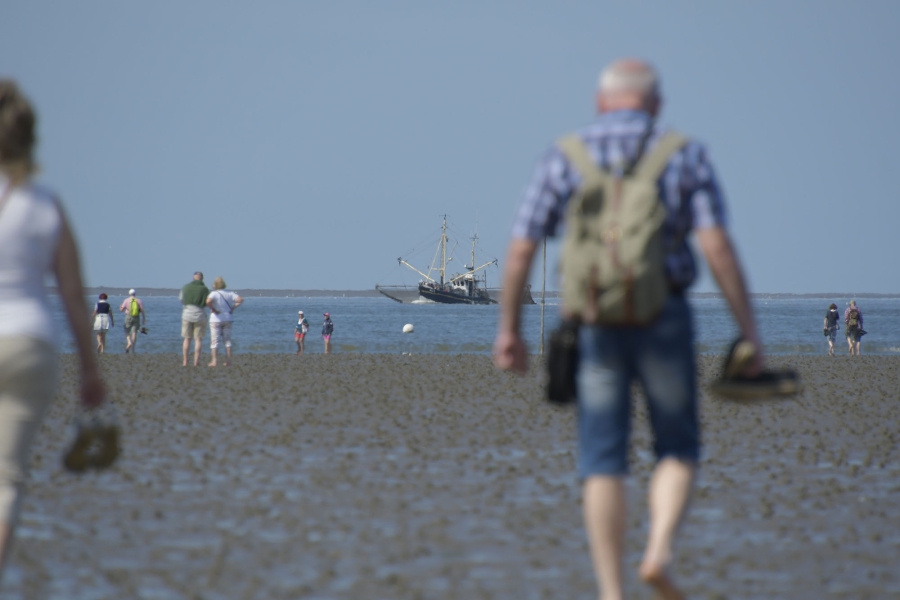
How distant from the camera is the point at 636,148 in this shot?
423 centimetres

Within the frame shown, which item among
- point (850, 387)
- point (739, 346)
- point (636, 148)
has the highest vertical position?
point (636, 148)

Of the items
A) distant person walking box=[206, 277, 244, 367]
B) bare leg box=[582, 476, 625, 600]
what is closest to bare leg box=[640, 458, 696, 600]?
bare leg box=[582, 476, 625, 600]

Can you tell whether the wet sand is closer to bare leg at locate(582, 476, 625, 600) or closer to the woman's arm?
bare leg at locate(582, 476, 625, 600)

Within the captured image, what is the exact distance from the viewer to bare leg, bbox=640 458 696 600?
14.0ft

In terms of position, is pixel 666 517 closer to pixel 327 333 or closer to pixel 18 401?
pixel 18 401

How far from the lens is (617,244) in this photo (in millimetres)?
4082

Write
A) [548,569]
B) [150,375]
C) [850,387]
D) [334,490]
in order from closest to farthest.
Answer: [548,569], [334,490], [850,387], [150,375]

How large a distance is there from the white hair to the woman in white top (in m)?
1.93

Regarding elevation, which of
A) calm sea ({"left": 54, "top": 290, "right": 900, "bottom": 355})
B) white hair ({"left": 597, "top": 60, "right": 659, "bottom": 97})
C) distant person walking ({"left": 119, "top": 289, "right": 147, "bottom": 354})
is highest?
white hair ({"left": 597, "top": 60, "right": 659, "bottom": 97})

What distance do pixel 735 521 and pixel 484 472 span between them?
93.7 inches

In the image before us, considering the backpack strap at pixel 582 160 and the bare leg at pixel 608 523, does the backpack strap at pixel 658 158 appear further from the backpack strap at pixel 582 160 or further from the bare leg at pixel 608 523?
the bare leg at pixel 608 523

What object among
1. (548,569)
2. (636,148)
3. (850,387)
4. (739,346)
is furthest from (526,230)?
(850,387)

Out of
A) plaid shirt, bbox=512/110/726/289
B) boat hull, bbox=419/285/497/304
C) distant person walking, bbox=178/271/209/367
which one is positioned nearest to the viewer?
plaid shirt, bbox=512/110/726/289

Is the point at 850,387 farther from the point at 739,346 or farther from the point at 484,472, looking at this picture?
the point at 739,346
